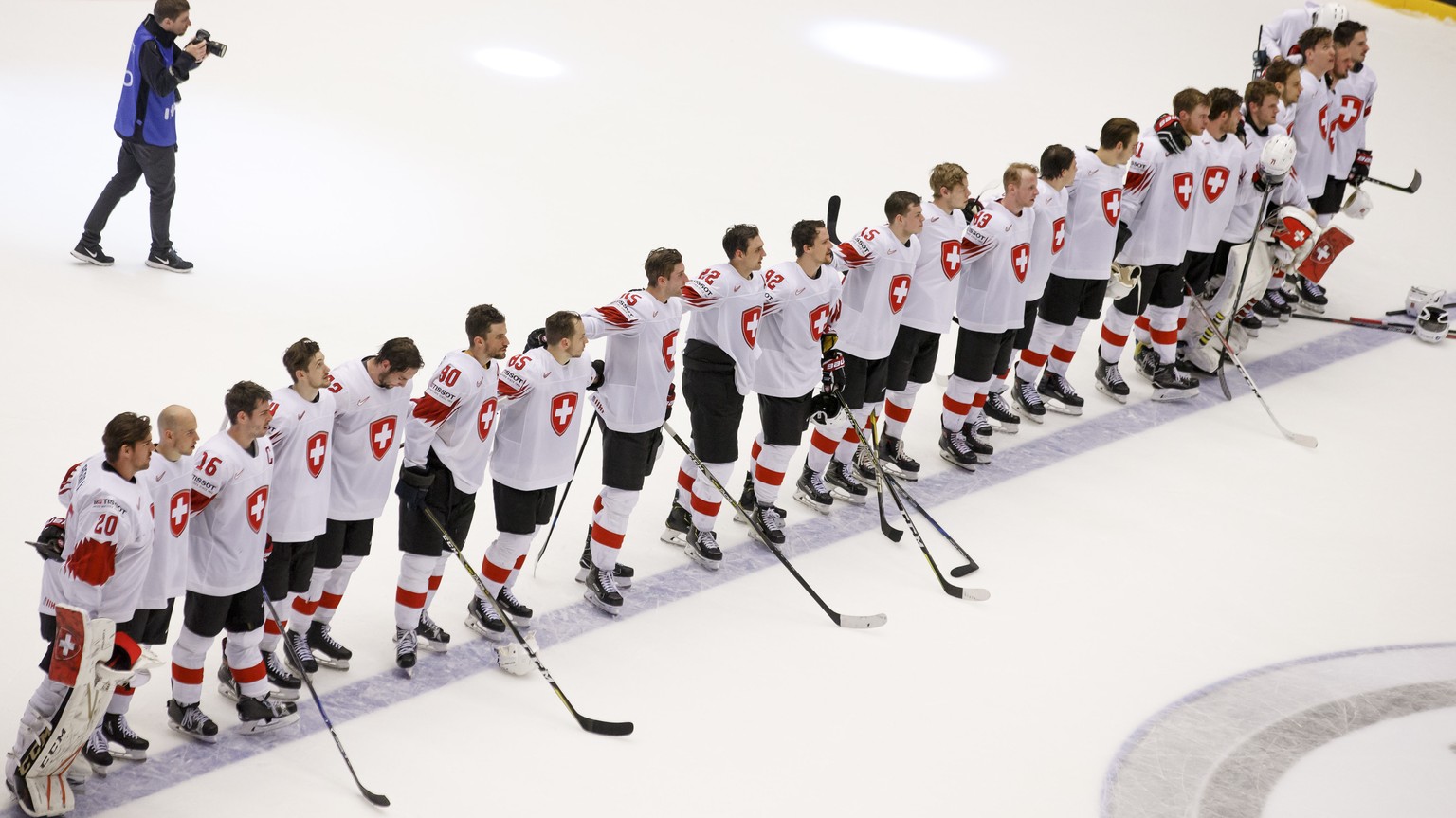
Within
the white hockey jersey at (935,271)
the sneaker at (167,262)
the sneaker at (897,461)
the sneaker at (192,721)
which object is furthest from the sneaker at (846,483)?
the sneaker at (167,262)

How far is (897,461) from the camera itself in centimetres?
694

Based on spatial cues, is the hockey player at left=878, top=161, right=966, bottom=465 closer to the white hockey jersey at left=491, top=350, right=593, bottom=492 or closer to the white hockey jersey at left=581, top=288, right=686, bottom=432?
the white hockey jersey at left=581, top=288, right=686, bottom=432

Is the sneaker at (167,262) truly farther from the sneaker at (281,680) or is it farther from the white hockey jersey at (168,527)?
the white hockey jersey at (168,527)

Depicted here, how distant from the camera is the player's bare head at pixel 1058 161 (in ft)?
22.6

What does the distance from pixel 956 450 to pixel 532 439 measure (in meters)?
2.55

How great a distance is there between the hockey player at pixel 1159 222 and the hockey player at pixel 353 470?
13.3 ft

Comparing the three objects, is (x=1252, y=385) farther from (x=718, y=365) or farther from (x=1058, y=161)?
(x=718, y=365)

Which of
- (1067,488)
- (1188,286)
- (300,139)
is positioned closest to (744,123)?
(300,139)

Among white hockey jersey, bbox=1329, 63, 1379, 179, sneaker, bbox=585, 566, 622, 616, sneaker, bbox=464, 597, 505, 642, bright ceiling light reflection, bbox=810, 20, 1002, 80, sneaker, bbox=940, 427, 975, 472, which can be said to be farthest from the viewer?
bright ceiling light reflection, bbox=810, 20, 1002, 80

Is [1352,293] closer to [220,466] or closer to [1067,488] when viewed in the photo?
[1067,488]

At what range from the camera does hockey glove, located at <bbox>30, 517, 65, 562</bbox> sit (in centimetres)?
408

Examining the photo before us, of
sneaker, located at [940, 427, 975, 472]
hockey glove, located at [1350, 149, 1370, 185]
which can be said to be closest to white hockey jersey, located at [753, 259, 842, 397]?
sneaker, located at [940, 427, 975, 472]

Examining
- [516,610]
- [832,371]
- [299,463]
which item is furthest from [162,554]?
[832,371]

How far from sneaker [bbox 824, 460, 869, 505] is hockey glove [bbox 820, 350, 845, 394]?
0.63m
